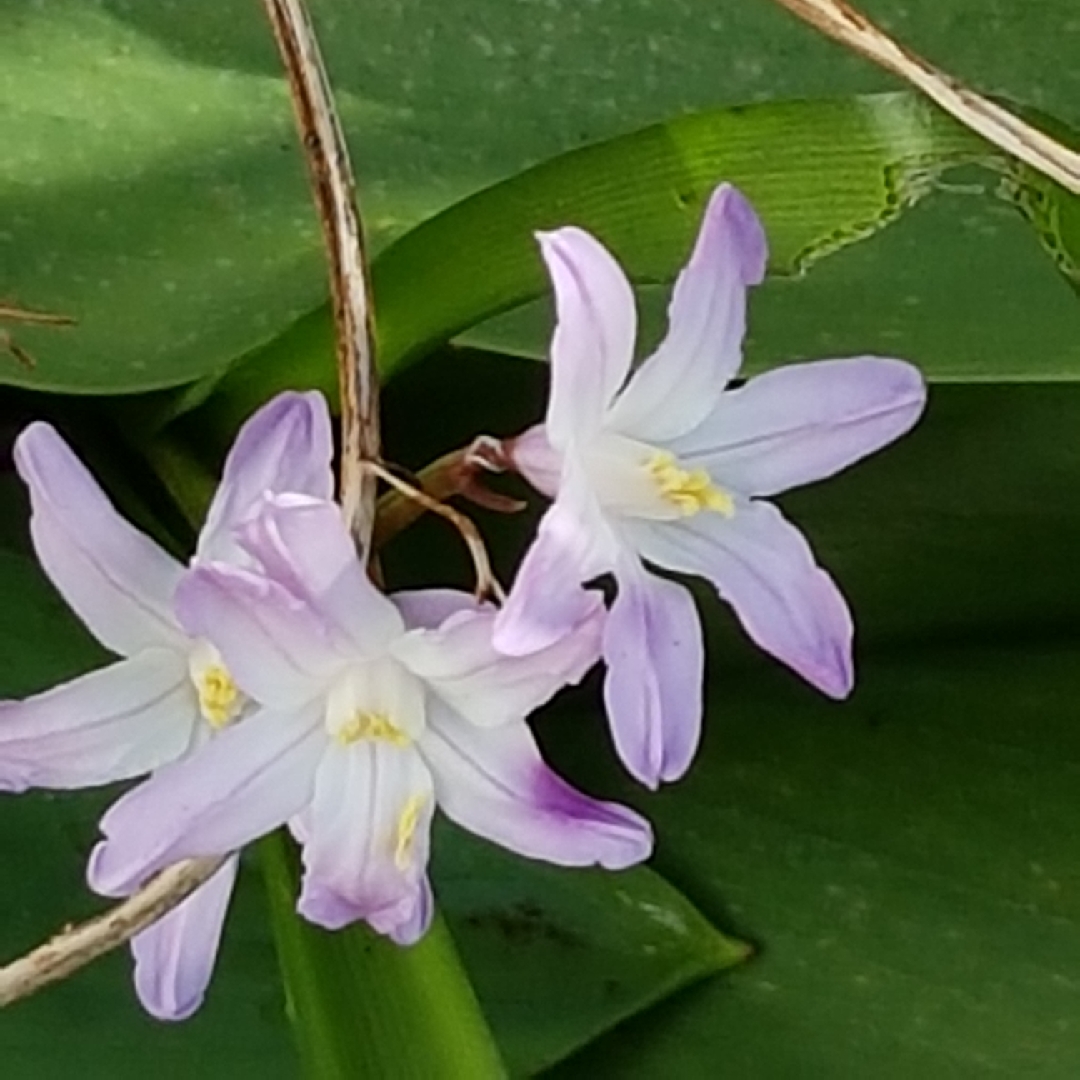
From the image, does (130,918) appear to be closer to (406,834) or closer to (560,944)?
(406,834)

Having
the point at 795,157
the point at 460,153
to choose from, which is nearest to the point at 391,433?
the point at 460,153

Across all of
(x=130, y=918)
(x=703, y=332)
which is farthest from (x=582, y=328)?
(x=130, y=918)

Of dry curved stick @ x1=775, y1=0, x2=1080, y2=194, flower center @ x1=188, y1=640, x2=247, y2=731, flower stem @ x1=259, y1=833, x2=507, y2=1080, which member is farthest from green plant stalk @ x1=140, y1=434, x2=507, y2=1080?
dry curved stick @ x1=775, y1=0, x2=1080, y2=194

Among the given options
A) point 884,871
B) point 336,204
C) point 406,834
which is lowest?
point 884,871

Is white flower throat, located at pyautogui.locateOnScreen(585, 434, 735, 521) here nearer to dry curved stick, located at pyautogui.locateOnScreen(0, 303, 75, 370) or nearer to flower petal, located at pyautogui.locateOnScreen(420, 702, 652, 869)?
flower petal, located at pyautogui.locateOnScreen(420, 702, 652, 869)

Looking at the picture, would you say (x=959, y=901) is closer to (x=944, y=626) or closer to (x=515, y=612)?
(x=944, y=626)

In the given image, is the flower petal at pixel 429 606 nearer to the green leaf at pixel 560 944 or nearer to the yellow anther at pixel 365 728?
the yellow anther at pixel 365 728
